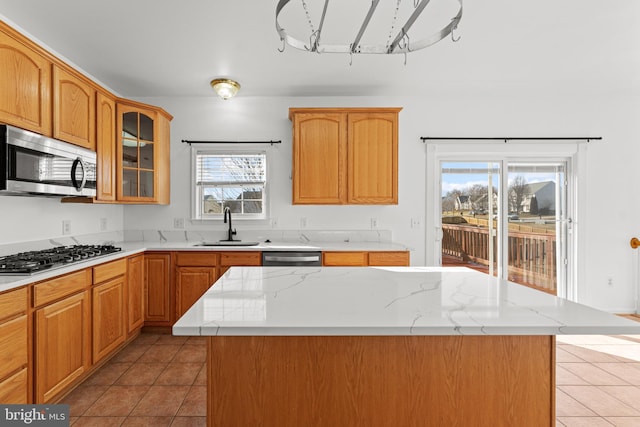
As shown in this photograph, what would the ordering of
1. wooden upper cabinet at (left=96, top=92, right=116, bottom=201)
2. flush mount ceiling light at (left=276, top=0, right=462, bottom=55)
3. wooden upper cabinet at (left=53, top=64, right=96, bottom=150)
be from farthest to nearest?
wooden upper cabinet at (left=96, top=92, right=116, bottom=201) → wooden upper cabinet at (left=53, top=64, right=96, bottom=150) → flush mount ceiling light at (left=276, top=0, right=462, bottom=55)

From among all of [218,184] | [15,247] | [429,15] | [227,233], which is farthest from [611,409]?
[15,247]

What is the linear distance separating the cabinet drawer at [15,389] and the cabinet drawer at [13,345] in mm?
39

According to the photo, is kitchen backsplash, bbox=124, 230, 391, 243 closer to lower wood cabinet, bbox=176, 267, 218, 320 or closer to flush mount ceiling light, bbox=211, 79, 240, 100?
lower wood cabinet, bbox=176, 267, 218, 320

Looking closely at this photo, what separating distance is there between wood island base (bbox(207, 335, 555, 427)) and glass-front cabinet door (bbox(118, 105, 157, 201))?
8.71 feet

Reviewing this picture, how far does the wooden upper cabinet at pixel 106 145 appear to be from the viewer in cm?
286

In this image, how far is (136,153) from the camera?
3.33 m

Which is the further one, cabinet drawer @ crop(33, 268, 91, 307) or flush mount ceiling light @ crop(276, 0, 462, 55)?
flush mount ceiling light @ crop(276, 0, 462, 55)

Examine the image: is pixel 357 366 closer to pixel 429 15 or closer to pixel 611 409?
pixel 611 409

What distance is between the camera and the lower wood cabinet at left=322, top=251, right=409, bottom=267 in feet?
10.5

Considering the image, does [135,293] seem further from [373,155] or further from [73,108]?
[373,155]

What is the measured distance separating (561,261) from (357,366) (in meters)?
3.93

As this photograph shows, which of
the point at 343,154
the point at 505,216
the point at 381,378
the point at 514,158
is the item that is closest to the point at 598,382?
the point at 505,216

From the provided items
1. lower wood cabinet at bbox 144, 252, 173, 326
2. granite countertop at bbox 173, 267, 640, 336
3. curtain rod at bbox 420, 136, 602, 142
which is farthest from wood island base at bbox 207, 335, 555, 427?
curtain rod at bbox 420, 136, 602, 142

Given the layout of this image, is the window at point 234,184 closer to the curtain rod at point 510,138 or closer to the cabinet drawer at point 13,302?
the curtain rod at point 510,138
